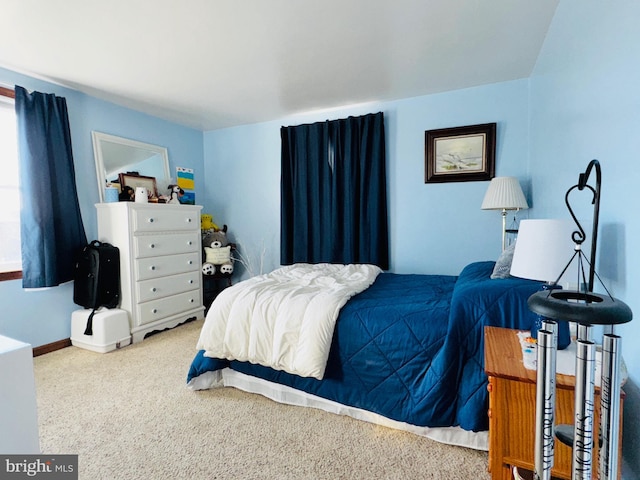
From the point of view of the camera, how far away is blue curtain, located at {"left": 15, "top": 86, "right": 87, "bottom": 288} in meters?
2.62

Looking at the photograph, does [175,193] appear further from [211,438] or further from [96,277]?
[211,438]

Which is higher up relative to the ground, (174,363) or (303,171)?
(303,171)

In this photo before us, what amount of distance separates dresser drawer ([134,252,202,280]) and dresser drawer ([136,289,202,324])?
25 centimetres

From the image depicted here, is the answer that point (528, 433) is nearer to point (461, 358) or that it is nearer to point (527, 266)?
point (461, 358)

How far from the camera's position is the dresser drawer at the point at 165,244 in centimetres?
306

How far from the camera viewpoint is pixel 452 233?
10.5 ft

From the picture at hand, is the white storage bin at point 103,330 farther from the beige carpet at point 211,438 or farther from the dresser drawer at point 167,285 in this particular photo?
the beige carpet at point 211,438

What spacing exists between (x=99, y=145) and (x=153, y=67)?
114 cm

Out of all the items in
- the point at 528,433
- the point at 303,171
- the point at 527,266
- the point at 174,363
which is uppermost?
the point at 303,171

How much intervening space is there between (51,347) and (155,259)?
1.12 metres

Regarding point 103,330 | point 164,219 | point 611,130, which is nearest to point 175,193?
point 164,219

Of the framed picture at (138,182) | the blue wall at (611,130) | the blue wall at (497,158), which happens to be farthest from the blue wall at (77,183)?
the blue wall at (611,130)

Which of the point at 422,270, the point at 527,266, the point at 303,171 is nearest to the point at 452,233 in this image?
the point at 422,270

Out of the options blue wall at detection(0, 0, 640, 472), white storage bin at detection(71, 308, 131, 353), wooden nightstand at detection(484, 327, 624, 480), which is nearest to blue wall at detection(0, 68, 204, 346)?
blue wall at detection(0, 0, 640, 472)
